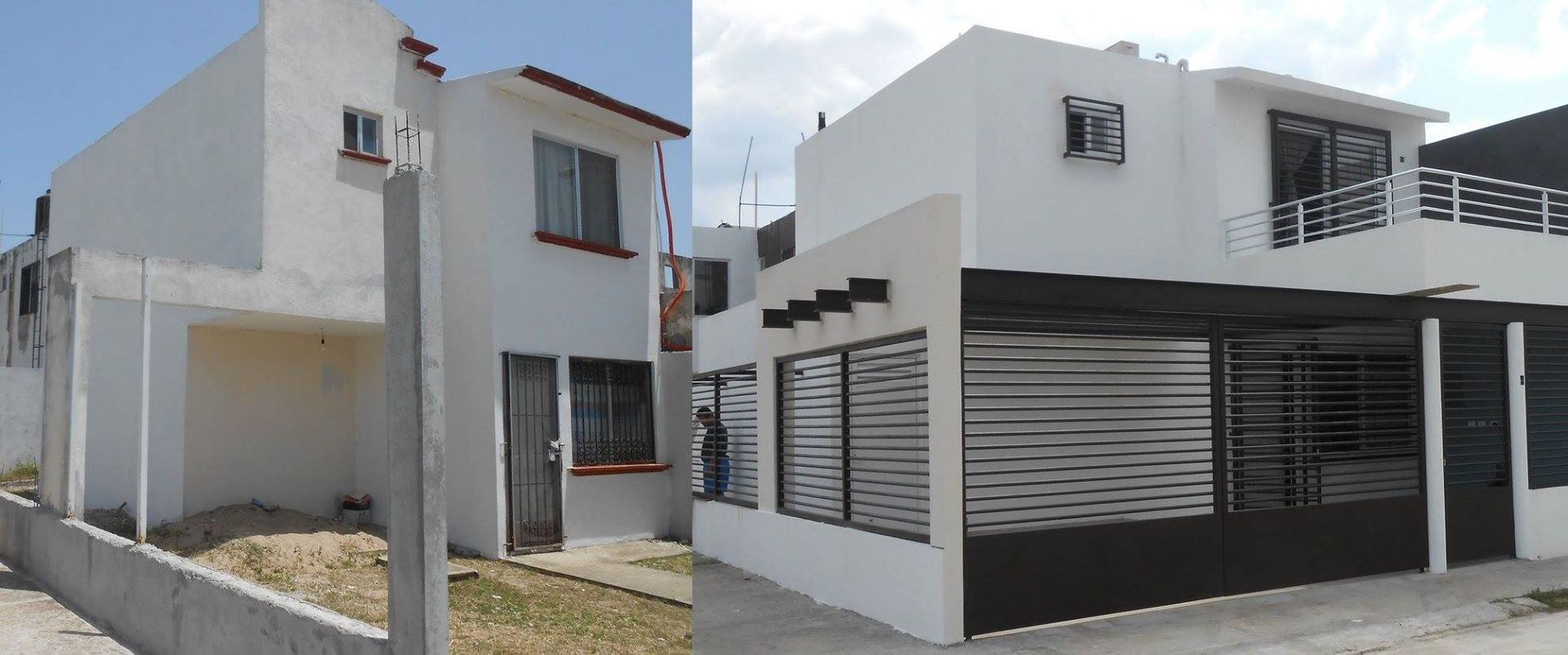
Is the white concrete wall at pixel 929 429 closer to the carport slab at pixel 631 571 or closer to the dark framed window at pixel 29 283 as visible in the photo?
the carport slab at pixel 631 571

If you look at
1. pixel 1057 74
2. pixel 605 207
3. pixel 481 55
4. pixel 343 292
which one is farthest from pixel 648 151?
pixel 1057 74

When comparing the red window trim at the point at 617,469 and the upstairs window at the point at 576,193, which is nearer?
the red window trim at the point at 617,469

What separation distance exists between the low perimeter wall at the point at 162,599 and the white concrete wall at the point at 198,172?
2183 millimetres

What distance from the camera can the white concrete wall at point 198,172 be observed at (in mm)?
8203

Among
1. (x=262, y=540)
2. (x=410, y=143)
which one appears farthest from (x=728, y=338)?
(x=262, y=540)

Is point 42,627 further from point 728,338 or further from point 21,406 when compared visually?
point 728,338

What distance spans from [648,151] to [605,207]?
41cm

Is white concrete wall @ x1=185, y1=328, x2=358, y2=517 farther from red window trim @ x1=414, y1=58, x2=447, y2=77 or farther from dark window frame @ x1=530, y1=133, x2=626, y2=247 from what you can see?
dark window frame @ x1=530, y1=133, x2=626, y2=247

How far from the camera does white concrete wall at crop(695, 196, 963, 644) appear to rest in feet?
20.3

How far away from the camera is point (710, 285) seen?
16.0ft

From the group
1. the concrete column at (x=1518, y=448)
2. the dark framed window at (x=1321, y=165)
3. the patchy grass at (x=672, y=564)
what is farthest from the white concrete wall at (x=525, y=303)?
the dark framed window at (x=1321, y=165)

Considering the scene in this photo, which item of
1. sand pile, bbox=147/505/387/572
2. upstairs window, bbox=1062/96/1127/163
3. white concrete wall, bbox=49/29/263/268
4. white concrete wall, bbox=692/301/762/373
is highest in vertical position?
upstairs window, bbox=1062/96/1127/163

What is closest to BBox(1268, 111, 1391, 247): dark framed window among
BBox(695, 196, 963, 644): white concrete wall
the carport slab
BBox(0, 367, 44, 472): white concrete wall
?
BBox(695, 196, 963, 644): white concrete wall

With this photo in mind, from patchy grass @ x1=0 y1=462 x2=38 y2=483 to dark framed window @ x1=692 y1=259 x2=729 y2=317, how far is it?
692 cm
